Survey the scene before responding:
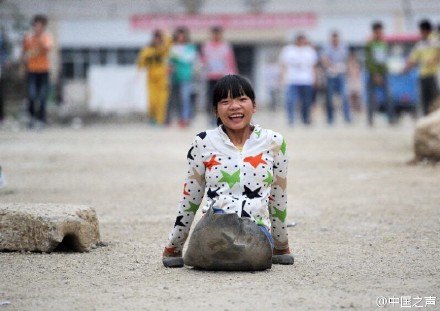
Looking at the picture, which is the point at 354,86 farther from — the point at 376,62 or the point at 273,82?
the point at 376,62

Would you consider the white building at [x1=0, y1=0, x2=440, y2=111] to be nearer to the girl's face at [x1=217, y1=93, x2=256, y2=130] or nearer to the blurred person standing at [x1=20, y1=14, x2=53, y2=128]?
the blurred person standing at [x1=20, y1=14, x2=53, y2=128]

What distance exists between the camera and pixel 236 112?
20.0 feet

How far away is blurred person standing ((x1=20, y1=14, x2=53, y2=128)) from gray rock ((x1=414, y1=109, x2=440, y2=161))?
387 inches

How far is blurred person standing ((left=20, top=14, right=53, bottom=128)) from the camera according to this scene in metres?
20.5

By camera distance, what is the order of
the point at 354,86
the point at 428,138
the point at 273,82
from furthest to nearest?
1. the point at 273,82
2. the point at 354,86
3. the point at 428,138

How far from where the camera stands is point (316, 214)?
28.5 ft

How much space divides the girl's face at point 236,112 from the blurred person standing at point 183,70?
1546cm

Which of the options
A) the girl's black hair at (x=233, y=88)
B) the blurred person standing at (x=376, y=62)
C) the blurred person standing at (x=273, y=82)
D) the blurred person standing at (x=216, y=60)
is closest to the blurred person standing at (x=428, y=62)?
the blurred person standing at (x=376, y=62)

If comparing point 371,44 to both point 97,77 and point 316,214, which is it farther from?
point 316,214

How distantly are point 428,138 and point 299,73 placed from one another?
9.94 metres

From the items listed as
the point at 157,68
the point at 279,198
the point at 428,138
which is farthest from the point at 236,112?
the point at 157,68

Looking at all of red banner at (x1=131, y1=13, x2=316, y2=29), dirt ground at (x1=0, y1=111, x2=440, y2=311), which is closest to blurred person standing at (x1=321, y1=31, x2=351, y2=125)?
dirt ground at (x1=0, y1=111, x2=440, y2=311)

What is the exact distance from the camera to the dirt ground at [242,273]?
521 cm

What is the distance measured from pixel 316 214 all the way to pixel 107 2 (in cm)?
4037
